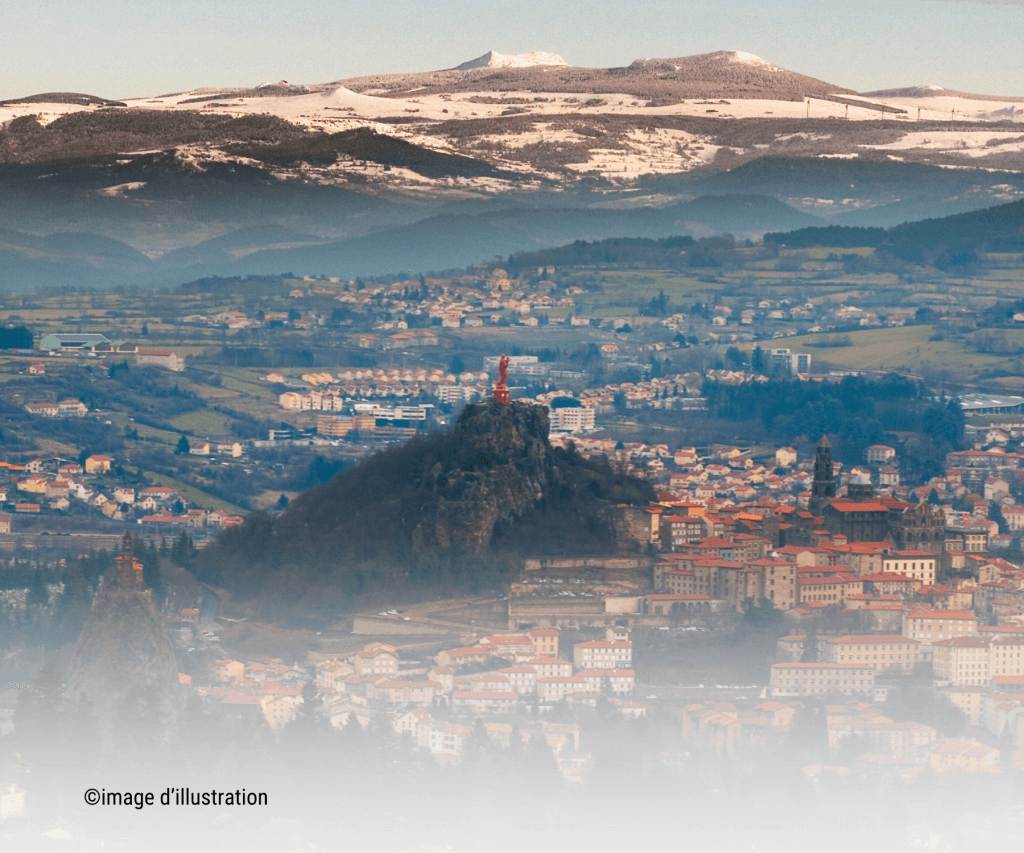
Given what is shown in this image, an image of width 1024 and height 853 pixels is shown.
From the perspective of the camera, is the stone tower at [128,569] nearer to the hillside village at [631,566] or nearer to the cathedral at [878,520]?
the hillside village at [631,566]

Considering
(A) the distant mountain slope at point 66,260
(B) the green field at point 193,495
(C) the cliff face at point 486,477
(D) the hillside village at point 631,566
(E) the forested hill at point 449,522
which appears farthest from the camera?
(A) the distant mountain slope at point 66,260

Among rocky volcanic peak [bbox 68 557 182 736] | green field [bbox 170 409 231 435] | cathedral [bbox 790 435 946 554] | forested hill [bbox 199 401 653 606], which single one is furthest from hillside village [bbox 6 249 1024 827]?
forested hill [bbox 199 401 653 606]

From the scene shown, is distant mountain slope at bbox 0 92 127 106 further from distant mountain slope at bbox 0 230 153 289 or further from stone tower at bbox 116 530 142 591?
stone tower at bbox 116 530 142 591

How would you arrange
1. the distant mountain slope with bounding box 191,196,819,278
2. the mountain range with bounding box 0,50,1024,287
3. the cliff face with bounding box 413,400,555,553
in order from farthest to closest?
the distant mountain slope with bounding box 191,196,819,278 → the mountain range with bounding box 0,50,1024,287 → the cliff face with bounding box 413,400,555,553

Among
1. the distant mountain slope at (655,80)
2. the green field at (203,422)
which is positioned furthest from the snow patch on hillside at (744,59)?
the green field at (203,422)

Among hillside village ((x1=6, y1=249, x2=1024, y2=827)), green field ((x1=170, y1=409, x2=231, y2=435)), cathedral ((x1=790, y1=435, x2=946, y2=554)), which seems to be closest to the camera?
hillside village ((x1=6, y1=249, x2=1024, y2=827))

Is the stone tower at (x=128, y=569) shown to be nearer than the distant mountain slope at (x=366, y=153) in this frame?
Yes
